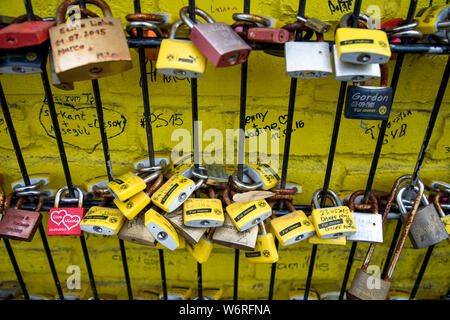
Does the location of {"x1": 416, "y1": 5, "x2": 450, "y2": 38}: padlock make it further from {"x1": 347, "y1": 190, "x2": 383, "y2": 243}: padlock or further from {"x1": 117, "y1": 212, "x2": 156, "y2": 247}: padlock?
{"x1": 117, "y1": 212, "x2": 156, "y2": 247}: padlock

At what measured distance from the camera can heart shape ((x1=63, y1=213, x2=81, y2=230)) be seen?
98 centimetres

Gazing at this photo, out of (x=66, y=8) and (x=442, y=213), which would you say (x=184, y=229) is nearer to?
(x=66, y=8)

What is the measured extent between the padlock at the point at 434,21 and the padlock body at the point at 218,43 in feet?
1.50

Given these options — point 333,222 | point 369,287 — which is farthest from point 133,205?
point 369,287

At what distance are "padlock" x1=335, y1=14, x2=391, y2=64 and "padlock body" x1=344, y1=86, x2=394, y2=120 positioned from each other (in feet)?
0.33

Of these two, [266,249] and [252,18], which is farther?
[266,249]

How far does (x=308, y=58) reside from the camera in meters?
0.74

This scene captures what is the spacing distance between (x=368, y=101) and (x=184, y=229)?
2.07 ft

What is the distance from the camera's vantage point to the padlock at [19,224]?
3.16 ft

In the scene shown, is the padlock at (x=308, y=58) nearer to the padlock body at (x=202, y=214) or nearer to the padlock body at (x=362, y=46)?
the padlock body at (x=362, y=46)

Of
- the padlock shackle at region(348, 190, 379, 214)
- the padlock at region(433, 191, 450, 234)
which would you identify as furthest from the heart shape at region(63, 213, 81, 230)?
the padlock at region(433, 191, 450, 234)

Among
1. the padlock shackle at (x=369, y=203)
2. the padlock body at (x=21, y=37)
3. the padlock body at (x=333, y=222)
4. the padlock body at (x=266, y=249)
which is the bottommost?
the padlock body at (x=266, y=249)

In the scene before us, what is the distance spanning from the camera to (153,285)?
1.68 metres

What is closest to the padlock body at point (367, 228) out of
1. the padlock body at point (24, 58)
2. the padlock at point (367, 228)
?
the padlock at point (367, 228)
